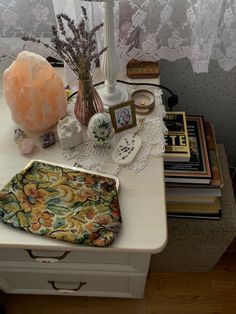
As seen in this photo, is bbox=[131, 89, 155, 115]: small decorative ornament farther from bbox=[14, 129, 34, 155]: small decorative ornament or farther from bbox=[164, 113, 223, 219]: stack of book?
bbox=[14, 129, 34, 155]: small decorative ornament

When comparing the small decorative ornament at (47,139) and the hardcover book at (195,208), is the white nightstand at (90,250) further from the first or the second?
the hardcover book at (195,208)

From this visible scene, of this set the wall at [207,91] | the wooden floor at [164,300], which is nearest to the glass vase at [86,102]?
the wall at [207,91]

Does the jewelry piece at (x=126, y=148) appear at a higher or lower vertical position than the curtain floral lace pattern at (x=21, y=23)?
lower

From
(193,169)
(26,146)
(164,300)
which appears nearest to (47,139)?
Answer: (26,146)

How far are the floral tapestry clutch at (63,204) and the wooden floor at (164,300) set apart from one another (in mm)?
682

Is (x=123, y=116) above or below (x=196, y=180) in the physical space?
above

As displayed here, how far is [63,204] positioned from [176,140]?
37cm

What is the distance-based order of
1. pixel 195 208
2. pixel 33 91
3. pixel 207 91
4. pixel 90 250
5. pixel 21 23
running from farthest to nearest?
pixel 207 91
pixel 195 208
pixel 21 23
pixel 33 91
pixel 90 250

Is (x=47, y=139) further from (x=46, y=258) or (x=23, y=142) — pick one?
(x=46, y=258)

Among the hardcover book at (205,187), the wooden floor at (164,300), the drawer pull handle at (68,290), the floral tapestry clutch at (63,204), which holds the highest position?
the floral tapestry clutch at (63,204)

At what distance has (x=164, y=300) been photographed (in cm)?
119

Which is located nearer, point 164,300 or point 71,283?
point 71,283

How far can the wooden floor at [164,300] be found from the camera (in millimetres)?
1165

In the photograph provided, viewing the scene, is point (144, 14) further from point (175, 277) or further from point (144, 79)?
point (175, 277)
